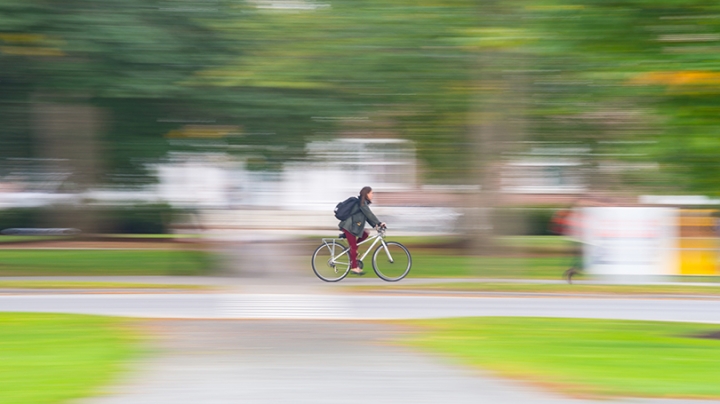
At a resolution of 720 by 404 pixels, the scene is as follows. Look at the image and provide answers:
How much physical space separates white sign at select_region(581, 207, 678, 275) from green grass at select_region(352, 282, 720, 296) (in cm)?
100

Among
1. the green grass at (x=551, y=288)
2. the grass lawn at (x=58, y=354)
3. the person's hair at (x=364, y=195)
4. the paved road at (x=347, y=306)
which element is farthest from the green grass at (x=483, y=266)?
the grass lawn at (x=58, y=354)

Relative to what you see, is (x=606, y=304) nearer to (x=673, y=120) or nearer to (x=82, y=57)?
(x=673, y=120)

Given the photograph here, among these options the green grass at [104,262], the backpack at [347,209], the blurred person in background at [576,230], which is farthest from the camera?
the green grass at [104,262]

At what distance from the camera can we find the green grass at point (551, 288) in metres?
15.7

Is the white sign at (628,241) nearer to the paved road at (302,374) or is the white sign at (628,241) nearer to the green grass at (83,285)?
the green grass at (83,285)

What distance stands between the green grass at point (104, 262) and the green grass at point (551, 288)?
4692 mm

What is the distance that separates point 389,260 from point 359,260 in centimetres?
52

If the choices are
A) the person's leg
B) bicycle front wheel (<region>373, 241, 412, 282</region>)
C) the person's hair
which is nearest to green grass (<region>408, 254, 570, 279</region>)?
bicycle front wheel (<region>373, 241, 412, 282</region>)

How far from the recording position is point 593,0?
8.55 m

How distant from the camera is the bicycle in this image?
1664cm

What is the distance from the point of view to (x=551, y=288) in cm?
1605

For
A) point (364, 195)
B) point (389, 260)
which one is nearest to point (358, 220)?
point (364, 195)

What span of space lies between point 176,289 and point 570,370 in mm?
8849

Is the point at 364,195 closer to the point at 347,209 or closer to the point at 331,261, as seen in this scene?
the point at 347,209
